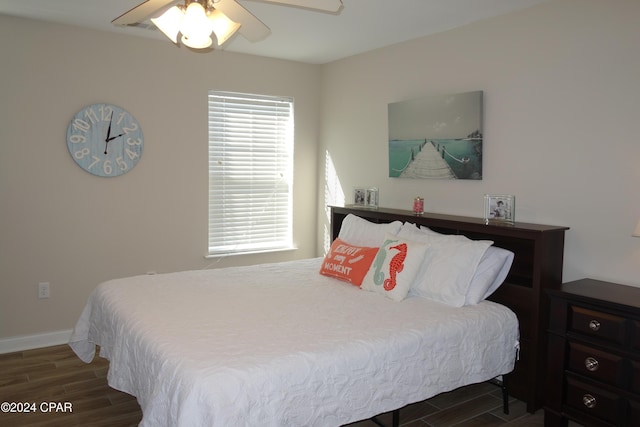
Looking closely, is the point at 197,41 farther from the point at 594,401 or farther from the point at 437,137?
the point at 594,401

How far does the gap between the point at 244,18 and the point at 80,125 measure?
2253 millimetres

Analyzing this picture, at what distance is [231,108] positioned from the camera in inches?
185

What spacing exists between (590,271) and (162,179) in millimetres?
3359

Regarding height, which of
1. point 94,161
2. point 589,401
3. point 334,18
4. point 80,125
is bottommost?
point 589,401

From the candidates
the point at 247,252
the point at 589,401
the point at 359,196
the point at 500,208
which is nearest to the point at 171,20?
the point at 500,208

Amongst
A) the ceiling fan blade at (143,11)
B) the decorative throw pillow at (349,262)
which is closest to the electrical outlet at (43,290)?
the decorative throw pillow at (349,262)

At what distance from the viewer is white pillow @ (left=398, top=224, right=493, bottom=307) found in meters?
2.99

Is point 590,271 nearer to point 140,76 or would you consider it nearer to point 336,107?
point 336,107

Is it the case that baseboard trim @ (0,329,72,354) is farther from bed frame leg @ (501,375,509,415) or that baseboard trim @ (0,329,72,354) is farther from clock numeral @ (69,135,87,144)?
bed frame leg @ (501,375,509,415)

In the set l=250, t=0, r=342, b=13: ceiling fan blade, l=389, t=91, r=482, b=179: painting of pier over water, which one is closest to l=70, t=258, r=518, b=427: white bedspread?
l=389, t=91, r=482, b=179: painting of pier over water

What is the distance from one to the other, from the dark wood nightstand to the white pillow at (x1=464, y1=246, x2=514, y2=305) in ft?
1.31

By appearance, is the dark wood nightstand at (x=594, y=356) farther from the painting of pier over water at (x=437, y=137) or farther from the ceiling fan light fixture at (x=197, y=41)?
the ceiling fan light fixture at (x=197, y=41)

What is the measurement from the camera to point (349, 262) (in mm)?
3484

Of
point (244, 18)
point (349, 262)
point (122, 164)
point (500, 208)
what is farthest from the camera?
point (122, 164)
